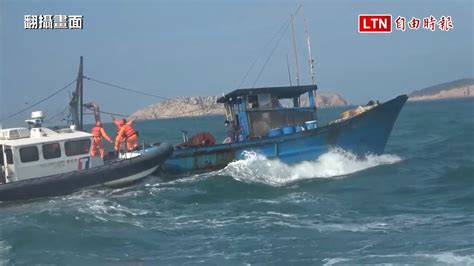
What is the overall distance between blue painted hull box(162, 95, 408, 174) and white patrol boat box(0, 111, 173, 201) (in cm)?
237

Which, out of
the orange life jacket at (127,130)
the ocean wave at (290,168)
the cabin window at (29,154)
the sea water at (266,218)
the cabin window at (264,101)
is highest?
the cabin window at (264,101)

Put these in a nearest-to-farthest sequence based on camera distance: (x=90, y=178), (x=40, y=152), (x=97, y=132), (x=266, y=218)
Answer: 1. (x=266, y=218)
2. (x=40, y=152)
3. (x=90, y=178)
4. (x=97, y=132)

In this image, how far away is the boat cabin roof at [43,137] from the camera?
49.2 feet

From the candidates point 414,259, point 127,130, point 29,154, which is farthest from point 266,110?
point 414,259

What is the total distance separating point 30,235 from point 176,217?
3260 millimetres

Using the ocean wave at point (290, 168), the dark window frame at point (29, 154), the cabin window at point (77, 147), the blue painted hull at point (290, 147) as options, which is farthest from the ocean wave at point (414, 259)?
the blue painted hull at point (290, 147)

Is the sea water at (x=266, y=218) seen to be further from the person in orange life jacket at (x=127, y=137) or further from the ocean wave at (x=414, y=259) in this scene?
the person in orange life jacket at (x=127, y=137)

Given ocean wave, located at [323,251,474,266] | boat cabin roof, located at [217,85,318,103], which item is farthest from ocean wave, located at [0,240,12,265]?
boat cabin roof, located at [217,85,318,103]

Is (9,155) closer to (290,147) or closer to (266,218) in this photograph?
(266,218)

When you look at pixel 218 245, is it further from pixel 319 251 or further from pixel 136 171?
pixel 136 171

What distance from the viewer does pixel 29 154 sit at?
14984 millimetres

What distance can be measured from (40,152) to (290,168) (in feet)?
25.0

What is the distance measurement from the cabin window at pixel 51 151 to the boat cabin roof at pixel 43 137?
16cm

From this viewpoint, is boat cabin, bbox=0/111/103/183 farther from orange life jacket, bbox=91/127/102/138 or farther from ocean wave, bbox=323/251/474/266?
ocean wave, bbox=323/251/474/266
